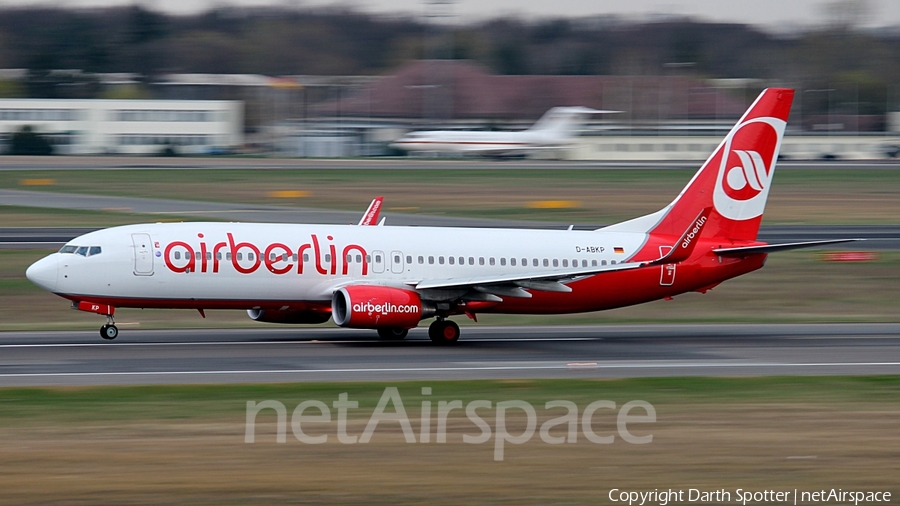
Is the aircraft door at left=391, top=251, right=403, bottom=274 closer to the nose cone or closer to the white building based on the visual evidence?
the nose cone

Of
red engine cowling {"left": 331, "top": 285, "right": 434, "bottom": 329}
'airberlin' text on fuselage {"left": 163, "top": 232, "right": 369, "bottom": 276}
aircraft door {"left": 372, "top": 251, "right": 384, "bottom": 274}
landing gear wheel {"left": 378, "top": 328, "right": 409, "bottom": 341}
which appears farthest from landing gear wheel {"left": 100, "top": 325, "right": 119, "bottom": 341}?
landing gear wheel {"left": 378, "top": 328, "right": 409, "bottom": 341}

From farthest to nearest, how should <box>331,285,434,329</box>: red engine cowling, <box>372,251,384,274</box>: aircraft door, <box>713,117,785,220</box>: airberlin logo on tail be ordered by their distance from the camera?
1. <box>713,117,785,220</box>: airberlin logo on tail
2. <box>372,251,384,274</box>: aircraft door
3. <box>331,285,434,329</box>: red engine cowling

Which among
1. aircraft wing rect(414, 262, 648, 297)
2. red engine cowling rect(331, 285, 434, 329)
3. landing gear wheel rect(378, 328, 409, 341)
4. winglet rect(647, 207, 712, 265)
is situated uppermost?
winglet rect(647, 207, 712, 265)

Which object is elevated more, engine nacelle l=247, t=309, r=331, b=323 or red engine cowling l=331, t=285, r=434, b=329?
red engine cowling l=331, t=285, r=434, b=329

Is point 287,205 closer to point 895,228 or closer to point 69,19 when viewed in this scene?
point 895,228

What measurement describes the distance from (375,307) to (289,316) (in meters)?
3.27

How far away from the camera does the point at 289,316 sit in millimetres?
31250

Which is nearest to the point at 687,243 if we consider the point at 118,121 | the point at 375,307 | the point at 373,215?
the point at 375,307

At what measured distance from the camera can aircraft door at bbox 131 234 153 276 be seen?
96.0 feet

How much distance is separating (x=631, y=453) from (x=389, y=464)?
3.54 metres

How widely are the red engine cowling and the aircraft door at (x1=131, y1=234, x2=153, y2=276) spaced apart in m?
4.85

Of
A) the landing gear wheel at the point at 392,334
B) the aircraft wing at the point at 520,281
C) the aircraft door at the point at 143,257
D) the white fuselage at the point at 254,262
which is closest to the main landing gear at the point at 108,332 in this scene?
the white fuselage at the point at 254,262

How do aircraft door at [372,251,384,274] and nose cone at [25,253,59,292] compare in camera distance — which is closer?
nose cone at [25,253,59,292]

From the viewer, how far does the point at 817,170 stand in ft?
312
